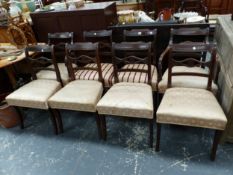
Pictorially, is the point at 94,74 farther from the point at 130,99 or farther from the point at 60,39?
the point at 60,39

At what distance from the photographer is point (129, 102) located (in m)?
1.78

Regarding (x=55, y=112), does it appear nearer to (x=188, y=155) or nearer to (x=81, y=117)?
(x=81, y=117)

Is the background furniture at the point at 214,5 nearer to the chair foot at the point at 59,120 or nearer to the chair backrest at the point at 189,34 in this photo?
the chair backrest at the point at 189,34

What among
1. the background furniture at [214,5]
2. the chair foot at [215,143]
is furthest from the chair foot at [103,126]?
the background furniture at [214,5]

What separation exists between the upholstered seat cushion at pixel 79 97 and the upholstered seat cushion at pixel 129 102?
115 mm

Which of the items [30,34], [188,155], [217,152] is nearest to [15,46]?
[30,34]

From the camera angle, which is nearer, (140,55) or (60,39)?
(140,55)

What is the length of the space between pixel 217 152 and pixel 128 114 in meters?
0.88

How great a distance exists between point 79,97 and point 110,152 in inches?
23.9

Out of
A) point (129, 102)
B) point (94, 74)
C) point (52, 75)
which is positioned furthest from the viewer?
point (52, 75)

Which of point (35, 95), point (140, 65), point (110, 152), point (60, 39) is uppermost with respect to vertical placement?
point (60, 39)

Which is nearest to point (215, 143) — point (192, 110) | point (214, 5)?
point (192, 110)

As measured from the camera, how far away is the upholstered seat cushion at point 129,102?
1727mm

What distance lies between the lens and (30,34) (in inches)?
109
